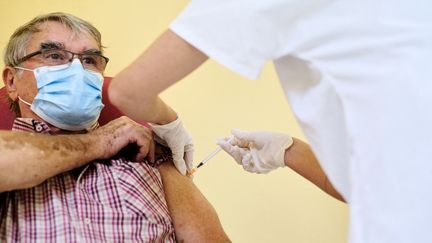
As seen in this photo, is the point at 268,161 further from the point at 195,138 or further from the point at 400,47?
the point at 195,138

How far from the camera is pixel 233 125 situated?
1.85 meters

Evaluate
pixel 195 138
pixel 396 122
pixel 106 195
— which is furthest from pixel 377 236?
pixel 195 138

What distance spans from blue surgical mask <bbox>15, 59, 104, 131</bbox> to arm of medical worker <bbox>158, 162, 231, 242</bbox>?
11.5 inches

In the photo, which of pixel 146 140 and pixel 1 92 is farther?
pixel 1 92

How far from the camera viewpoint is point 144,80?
0.72 meters

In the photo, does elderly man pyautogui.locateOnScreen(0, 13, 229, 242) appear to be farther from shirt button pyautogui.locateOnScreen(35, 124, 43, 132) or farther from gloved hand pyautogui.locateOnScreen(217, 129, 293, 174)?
gloved hand pyautogui.locateOnScreen(217, 129, 293, 174)

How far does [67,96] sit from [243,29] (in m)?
0.71

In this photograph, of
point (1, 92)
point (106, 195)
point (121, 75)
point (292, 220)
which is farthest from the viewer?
point (292, 220)

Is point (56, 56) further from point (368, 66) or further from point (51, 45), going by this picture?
point (368, 66)

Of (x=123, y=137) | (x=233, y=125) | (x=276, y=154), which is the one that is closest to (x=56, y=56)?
(x=123, y=137)

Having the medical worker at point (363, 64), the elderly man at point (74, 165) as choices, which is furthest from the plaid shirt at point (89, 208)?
the medical worker at point (363, 64)

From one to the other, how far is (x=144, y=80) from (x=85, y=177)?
1.75 feet

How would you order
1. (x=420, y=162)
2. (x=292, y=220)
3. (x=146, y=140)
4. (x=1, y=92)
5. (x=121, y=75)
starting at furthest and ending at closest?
1. (x=292, y=220)
2. (x=1, y=92)
3. (x=146, y=140)
4. (x=121, y=75)
5. (x=420, y=162)

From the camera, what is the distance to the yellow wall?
66.5 inches
